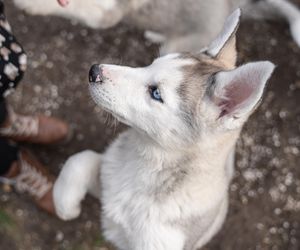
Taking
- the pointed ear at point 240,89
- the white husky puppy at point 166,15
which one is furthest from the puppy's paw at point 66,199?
the white husky puppy at point 166,15

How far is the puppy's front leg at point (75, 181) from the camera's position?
2.51m

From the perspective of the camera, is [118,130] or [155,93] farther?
[118,130]

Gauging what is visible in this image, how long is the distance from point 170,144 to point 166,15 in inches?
46.4

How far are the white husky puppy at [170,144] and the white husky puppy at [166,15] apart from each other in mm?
850

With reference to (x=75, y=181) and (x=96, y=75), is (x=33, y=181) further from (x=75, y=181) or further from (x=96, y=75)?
(x=96, y=75)

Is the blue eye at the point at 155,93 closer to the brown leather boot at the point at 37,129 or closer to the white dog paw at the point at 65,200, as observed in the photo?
the white dog paw at the point at 65,200

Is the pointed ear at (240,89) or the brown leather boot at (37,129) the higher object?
the pointed ear at (240,89)

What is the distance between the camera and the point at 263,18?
11.8 ft

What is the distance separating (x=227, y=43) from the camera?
2168 millimetres

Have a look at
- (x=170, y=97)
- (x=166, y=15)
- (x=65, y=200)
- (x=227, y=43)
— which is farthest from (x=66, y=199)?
(x=166, y=15)

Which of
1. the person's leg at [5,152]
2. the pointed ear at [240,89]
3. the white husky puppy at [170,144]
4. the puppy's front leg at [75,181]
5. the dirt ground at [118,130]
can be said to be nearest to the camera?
the pointed ear at [240,89]

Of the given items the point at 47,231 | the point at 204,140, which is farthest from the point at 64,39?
the point at 204,140

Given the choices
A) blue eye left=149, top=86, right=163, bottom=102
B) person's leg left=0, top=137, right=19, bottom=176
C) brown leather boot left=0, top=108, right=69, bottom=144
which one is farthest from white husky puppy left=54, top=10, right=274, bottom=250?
brown leather boot left=0, top=108, right=69, bottom=144

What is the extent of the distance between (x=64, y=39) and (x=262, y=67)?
199cm
